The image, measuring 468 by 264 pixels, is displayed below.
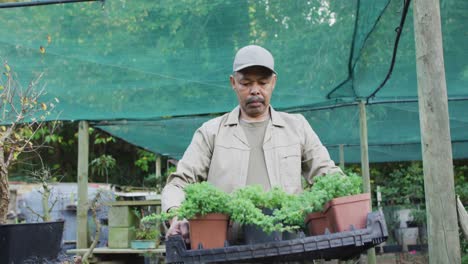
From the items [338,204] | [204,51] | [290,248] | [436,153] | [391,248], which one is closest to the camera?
[290,248]

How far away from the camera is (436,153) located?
236 cm

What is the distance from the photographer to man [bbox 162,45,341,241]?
183 cm

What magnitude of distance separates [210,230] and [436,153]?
4.09ft

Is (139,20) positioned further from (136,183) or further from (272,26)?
(136,183)

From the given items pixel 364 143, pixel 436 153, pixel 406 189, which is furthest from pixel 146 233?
pixel 406 189

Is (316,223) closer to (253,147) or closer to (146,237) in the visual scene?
(253,147)

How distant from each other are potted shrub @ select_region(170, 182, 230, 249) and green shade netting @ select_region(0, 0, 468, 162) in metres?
2.41

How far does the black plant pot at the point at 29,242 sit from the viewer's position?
302 centimetres

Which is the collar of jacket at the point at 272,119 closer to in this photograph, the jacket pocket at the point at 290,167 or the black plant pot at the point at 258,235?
the jacket pocket at the point at 290,167

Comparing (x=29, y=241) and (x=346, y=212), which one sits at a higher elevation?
(x=346, y=212)

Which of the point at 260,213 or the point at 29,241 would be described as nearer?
the point at 260,213

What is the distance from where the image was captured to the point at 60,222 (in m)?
3.30

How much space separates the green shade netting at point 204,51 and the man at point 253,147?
76.5 inches

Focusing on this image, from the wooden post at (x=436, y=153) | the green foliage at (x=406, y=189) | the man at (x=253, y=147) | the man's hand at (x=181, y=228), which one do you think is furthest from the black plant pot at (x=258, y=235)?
the green foliage at (x=406, y=189)
